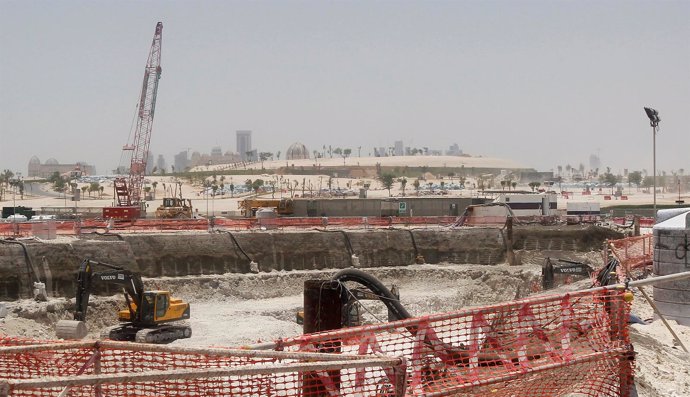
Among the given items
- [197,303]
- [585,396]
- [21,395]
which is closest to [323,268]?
[197,303]

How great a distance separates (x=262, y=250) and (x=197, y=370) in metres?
36.2

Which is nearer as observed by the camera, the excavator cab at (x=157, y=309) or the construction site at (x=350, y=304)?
the construction site at (x=350, y=304)

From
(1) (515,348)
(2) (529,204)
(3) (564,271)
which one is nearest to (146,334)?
(3) (564,271)

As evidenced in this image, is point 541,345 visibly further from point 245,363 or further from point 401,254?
point 401,254

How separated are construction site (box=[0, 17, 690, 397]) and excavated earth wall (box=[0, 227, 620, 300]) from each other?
8cm

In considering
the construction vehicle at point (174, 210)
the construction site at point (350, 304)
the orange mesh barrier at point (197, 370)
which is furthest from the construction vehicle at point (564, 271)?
the construction vehicle at point (174, 210)

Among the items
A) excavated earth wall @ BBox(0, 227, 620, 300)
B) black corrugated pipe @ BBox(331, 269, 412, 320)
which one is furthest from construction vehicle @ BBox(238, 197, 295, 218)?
black corrugated pipe @ BBox(331, 269, 412, 320)

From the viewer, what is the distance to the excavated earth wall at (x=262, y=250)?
3422cm

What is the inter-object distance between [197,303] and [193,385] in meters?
28.8

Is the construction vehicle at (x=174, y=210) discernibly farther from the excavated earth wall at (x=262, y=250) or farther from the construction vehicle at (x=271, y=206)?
the excavated earth wall at (x=262, y=250)

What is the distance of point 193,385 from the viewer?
7.95 m

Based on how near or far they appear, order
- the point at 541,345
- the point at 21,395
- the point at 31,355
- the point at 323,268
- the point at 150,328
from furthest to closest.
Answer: the point at 323,268, the point at 150,328, the point at 541,345, the point at 31,355, the point at 21,395

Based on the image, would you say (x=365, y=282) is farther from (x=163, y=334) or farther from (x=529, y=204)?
(x=529, y=204)

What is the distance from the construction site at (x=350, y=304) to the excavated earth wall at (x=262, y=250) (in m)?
0.08
